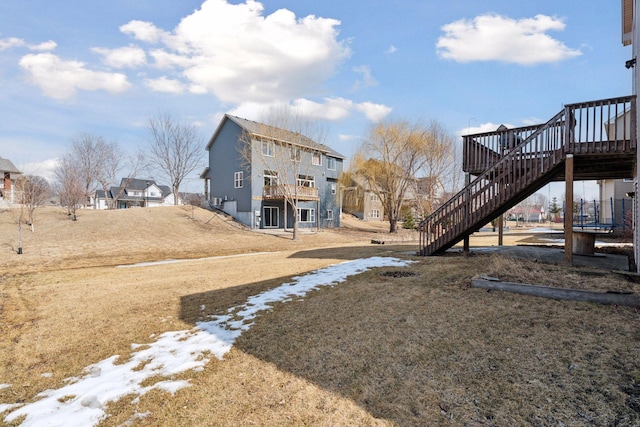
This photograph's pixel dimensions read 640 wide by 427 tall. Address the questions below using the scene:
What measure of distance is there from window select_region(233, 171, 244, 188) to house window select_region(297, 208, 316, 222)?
19.1 ft

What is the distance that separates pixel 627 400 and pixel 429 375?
149 centimetres

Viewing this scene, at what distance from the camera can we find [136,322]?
187 inches

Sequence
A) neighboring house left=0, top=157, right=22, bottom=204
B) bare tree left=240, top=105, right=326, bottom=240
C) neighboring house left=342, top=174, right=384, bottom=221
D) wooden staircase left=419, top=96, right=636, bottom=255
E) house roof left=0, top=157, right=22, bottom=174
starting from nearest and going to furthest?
wooden staircase left=419, top=96, right=636, bottom=255 → bare tree left=240, top=105, right=326, bottom=240 → neighboring house left=0, top=157, right=22, bottom=204 → house roof left=0, top=157, right=22, bottom=174 → neighboring house left=342, top=174, right=384, bottom=221

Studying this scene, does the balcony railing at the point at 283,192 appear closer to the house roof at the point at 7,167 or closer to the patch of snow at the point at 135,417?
the patch of snow at the point at 135,417

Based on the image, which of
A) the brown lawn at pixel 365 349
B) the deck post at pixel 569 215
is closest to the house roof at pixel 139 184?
the brown lawn at pixel 365 349

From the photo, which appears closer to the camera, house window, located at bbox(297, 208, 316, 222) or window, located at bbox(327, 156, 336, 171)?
house window, located at bbox(297, 208, 316, 222)

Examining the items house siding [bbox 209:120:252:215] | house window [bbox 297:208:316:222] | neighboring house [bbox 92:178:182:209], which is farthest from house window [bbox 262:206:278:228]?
neighboring house [bbox 92:178:182:209]

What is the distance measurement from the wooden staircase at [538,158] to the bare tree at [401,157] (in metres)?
17.1

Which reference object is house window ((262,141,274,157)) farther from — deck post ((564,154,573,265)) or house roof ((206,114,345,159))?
deck post ((564,154,573,265))

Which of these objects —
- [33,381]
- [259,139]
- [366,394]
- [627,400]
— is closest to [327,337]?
[366,394]

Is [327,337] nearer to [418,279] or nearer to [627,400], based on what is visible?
[627,400]

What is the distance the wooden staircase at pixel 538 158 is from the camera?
8.02m

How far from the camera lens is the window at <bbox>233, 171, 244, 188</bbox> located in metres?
27.9

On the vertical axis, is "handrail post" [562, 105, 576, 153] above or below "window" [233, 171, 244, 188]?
below
